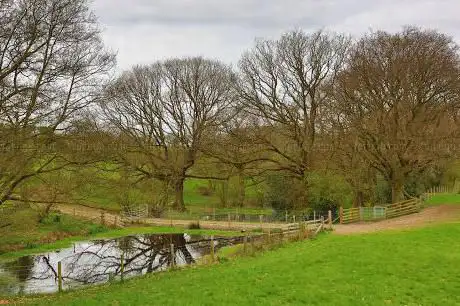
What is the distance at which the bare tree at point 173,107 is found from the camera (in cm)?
5500

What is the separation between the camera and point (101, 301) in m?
15.2

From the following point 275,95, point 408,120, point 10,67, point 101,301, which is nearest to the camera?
point 101,301

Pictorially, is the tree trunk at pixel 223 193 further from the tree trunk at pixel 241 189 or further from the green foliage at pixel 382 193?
the green foliage at pixel 382 193

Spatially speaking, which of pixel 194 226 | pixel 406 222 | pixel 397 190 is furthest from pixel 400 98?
pixel 194 226

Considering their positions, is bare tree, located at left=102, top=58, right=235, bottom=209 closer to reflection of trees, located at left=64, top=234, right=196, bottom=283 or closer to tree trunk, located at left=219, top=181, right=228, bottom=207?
tree trunk, located at left=219, top=181, right=228, bottom=207

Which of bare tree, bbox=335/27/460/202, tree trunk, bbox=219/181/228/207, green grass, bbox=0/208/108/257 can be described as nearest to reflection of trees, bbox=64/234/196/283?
green grass, bbox=0/208/108/257

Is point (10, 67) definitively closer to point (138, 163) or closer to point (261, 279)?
point (261, 279)

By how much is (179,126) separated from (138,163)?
6707mm

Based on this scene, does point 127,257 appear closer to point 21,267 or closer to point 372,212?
point 21,267

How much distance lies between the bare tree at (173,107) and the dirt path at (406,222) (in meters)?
23.9

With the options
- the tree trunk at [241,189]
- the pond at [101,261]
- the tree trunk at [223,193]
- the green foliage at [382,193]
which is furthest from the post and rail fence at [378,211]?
the tree trunk at [223,193]

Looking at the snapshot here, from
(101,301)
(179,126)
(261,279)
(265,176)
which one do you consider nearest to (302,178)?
(265,176)

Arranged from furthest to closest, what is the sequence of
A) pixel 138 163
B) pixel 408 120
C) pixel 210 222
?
pixel 138 163, pixel 210 222, pixel 408 120

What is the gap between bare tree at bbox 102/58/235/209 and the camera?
5500 centimetres
